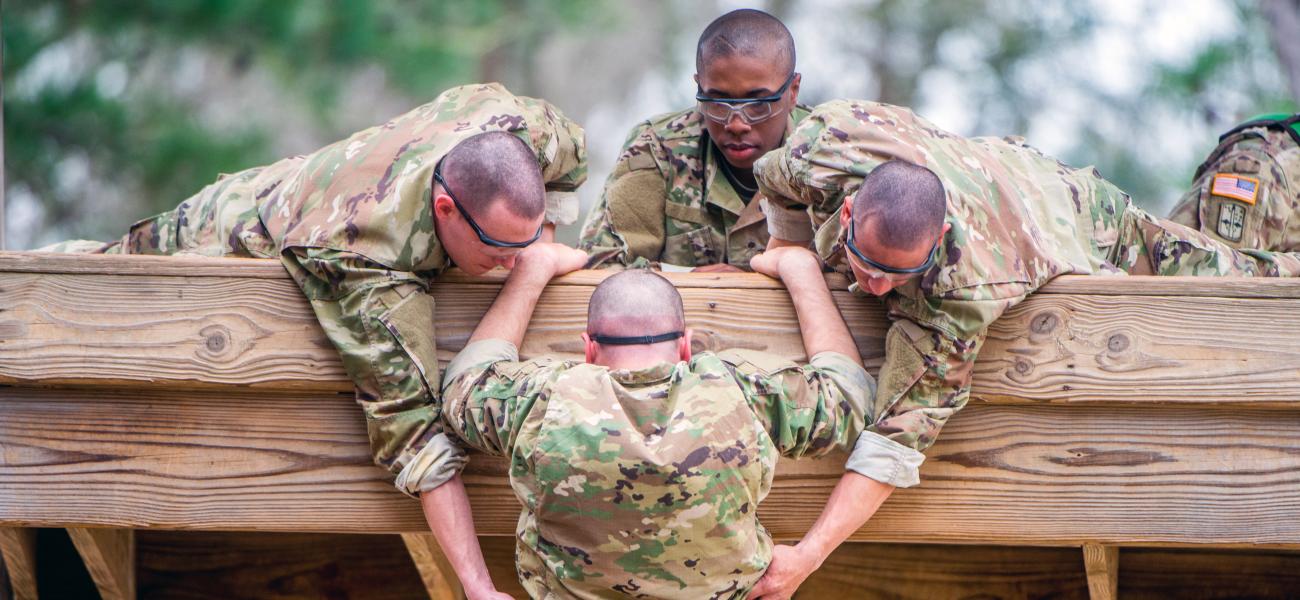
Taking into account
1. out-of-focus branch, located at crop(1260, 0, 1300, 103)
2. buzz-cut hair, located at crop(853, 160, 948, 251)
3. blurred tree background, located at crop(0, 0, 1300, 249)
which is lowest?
blurred tree background, located at crop(0, 0, 1300, 249)

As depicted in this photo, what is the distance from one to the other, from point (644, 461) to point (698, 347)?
1.58 feet

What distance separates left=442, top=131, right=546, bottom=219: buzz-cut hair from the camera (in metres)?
2.82

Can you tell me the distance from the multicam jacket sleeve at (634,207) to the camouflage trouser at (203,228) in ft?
3.49

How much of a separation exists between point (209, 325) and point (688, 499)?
47.0 inches

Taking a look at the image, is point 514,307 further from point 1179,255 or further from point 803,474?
point 1179,255

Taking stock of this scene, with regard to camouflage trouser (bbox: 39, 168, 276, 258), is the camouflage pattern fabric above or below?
above

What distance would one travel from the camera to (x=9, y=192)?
7.54 metres

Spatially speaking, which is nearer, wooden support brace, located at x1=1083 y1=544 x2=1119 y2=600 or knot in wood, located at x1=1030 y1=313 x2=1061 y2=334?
knot in wood, located at x1=1030 y1=313 x2=1061 y2=334

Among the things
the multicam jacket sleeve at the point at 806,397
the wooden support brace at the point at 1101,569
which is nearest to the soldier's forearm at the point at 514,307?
the multicam jacket sleeve at the point at 806,397

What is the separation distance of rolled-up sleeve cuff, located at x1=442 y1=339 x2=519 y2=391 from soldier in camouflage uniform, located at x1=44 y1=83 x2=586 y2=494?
0.15 ft

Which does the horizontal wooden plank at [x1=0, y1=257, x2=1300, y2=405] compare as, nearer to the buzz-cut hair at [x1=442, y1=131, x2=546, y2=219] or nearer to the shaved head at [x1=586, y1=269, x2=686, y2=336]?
the shaved head at [x1=586, y1=269, x2=686, y2=336]

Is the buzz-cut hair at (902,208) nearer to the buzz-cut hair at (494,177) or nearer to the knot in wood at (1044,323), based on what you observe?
the knot in wood at (1044,323)

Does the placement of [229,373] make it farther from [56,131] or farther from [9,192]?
[9,192]

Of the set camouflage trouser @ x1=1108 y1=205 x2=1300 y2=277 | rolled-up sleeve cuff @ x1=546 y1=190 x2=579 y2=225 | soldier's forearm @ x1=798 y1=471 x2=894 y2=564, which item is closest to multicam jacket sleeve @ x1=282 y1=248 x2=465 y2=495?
rolled-up sleeve cuff @ x1=546 y1=190 x2=579 y2=225
